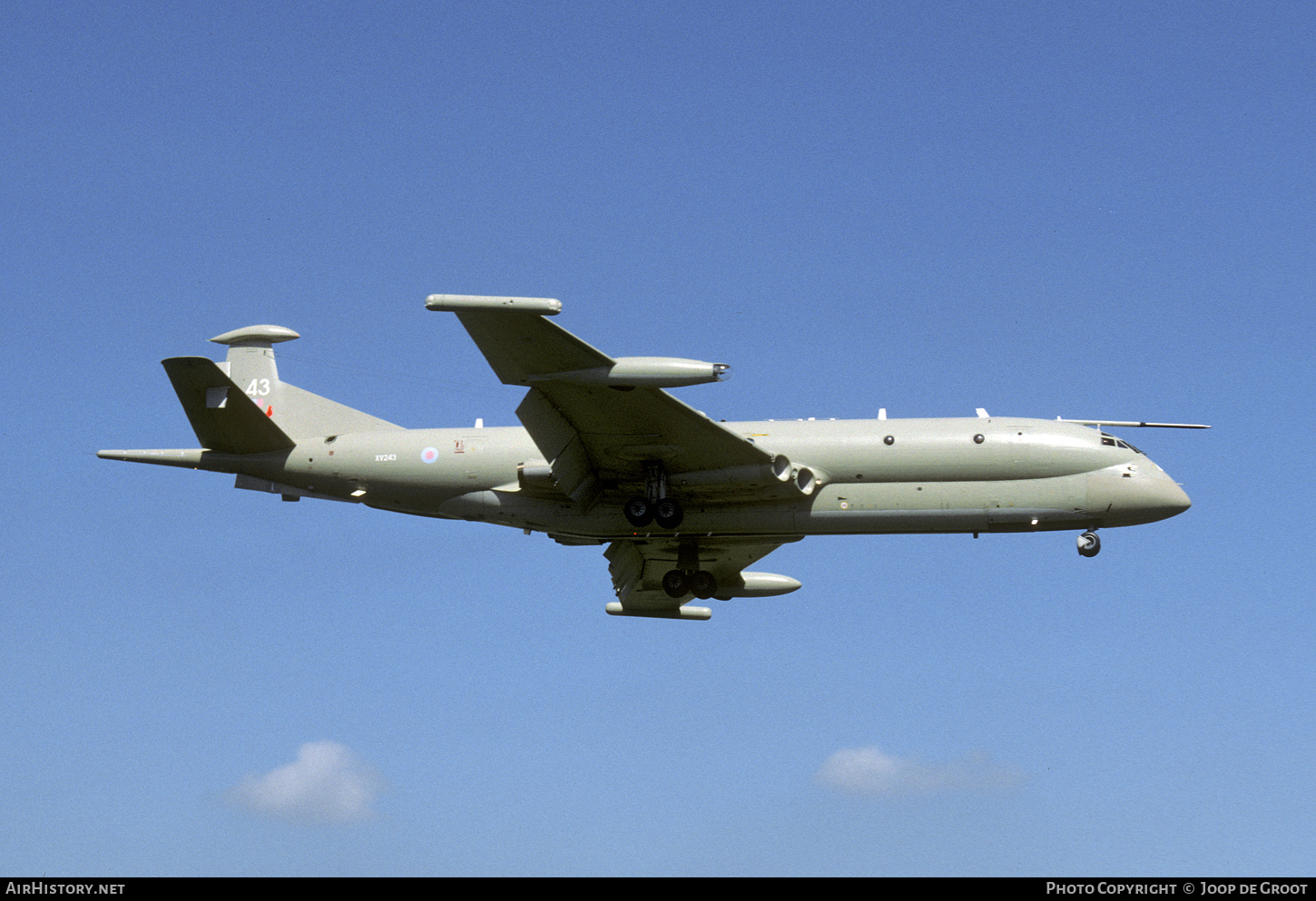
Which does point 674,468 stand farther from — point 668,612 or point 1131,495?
point 1131,495

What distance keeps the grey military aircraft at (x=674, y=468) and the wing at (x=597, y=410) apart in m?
0.05

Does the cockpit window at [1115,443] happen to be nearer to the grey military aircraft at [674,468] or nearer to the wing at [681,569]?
the grey military aircraft at [674,468]

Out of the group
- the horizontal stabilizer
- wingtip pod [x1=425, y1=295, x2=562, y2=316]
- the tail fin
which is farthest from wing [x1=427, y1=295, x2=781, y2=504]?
the horizontal stabilizer

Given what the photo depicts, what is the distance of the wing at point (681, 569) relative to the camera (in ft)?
119

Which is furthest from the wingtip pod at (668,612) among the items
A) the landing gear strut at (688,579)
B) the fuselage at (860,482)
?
the fuselage at (860,482)

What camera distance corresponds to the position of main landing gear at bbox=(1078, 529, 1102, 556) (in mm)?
33281

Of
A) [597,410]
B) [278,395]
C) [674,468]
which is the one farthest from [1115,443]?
[278,395]

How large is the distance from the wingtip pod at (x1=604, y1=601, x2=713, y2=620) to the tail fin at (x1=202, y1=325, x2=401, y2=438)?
27.6 ft

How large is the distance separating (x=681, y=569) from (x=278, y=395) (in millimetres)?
11845

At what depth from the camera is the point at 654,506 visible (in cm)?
3325
